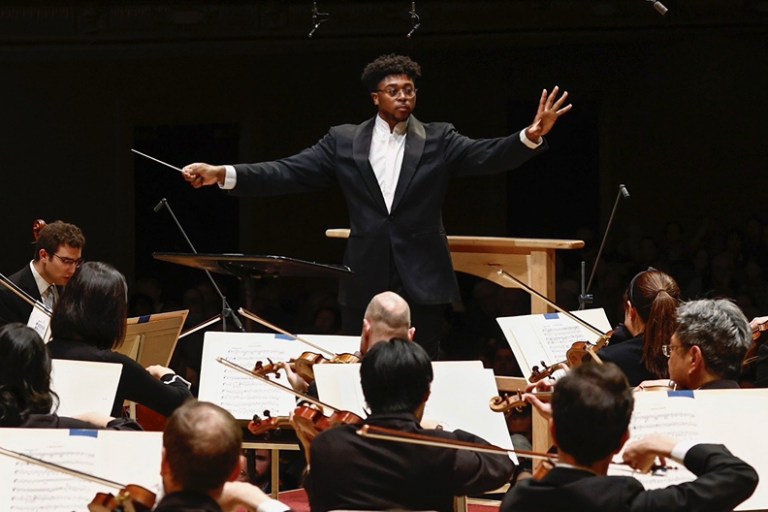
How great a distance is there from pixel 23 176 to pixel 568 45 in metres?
3.61

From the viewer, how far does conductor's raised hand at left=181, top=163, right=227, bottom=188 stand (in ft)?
12.6

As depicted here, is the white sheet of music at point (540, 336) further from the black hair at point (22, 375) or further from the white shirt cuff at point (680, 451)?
the black hair at point (22, 375)

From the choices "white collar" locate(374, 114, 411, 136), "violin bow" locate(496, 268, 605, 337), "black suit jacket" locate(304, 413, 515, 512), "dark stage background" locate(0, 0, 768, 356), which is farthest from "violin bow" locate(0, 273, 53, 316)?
"dark stage background" locate(0, 0, 768, 356)

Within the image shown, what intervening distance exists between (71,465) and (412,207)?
185cm

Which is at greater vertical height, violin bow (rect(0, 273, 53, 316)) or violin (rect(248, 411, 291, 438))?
violin bow (rect(0, 273, 53, 316))

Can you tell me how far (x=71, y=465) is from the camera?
2346 mm

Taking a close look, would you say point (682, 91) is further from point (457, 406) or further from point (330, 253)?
point (457, 406)

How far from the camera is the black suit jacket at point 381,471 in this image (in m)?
2.30

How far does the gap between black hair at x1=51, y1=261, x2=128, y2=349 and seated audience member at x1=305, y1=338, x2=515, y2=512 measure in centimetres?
97

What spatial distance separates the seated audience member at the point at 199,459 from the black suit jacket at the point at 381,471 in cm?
28

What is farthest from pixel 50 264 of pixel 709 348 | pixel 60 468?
pixel 709 348

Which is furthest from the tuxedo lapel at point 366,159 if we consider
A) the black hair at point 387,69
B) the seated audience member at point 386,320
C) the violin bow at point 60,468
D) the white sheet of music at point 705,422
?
the violin bow at point 60,468

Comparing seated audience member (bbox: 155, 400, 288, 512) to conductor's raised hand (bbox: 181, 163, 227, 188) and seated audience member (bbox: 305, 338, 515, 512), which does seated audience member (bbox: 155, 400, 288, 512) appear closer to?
seated audience member (bbox: 305, 338, 515, 512)

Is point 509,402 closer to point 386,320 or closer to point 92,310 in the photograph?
point 386,320
